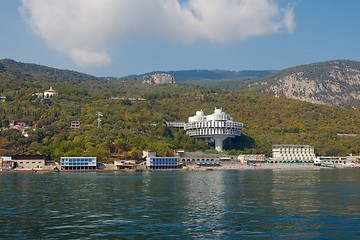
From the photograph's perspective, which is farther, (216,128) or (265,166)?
(216,128)

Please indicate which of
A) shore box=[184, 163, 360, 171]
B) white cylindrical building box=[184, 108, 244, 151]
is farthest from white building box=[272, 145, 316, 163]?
white cylindrical building box=[184, 108, 244, 151]

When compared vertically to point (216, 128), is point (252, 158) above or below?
below

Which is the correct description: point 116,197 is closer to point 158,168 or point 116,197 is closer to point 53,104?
point 158,168

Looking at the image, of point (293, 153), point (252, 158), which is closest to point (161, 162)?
point (252, 158)

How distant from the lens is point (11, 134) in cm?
12525

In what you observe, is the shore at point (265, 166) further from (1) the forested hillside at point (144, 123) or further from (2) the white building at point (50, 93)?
(2) the white building at point (50, 93)

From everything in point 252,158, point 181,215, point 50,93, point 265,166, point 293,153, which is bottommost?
point 181,215

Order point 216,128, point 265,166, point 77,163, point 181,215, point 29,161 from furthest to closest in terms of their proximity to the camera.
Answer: point 216,128
point 265,166
point 77,163
point 29,161
point 181,215

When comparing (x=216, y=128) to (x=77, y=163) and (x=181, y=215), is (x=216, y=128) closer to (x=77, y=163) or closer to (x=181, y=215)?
(x=77, y=163)

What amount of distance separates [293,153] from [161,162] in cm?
4283

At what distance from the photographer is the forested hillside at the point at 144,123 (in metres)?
125

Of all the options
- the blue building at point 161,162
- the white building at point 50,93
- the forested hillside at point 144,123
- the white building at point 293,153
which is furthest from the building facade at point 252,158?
the white building at point 50,93

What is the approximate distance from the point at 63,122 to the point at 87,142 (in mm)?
19050

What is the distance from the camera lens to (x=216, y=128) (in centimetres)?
14938
